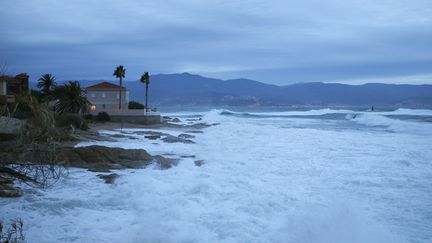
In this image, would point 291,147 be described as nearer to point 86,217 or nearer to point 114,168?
point 114,168

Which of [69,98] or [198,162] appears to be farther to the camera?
[69,98]

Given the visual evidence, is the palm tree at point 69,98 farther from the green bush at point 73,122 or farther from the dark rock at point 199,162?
the dark rock at point 199,162

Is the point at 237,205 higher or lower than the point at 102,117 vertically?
lower

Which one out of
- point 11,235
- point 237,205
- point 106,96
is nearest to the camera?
point 11,235

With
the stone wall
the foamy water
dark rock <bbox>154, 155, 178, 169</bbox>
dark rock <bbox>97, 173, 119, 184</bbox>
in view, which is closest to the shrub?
the stone wall

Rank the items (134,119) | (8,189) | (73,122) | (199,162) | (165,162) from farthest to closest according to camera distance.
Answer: (134,119), (73,122), (199,162), (165,162), (8,189)

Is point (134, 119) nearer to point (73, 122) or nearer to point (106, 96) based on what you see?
point (106, 96)

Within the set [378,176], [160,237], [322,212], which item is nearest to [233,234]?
[160,237]

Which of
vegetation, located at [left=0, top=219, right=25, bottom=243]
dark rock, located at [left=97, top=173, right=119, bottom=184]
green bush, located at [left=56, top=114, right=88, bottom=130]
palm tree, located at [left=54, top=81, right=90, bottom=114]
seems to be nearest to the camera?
vegetation, located at [left=0, top=219, right=25, bottom=243]

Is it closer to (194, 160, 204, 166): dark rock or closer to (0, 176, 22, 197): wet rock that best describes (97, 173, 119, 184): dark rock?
(0, 176, 22, 197): wet rock

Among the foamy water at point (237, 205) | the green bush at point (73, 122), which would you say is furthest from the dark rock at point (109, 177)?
the green bush at point (73, 122)

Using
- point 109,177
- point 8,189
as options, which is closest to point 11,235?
point 8,189

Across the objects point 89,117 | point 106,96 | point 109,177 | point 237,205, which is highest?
point 106,96

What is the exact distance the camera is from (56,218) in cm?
943
